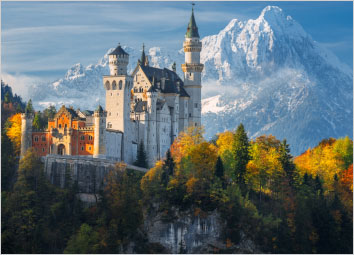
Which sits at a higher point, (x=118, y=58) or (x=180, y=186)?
(x=118, y=58)

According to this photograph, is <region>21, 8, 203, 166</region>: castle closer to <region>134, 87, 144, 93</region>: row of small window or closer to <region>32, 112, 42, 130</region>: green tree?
<region>134, 87, 144, 93</region>: row of small window

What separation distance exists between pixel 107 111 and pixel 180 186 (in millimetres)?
18470

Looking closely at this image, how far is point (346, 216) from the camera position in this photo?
124938 mm

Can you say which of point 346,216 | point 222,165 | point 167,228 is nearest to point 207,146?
point 222,165

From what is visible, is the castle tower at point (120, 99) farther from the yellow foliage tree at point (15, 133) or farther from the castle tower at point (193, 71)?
the castle tower at point (193, 71)

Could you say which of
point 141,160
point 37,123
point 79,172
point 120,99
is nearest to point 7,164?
point 79,172

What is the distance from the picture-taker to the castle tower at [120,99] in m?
130

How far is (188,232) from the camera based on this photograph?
119 metres

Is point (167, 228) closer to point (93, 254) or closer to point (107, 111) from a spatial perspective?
point (93, 254)

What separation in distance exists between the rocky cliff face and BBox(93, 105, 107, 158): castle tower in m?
11.0

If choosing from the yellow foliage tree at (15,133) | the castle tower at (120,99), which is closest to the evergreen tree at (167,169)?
the castle tower at (120,99)

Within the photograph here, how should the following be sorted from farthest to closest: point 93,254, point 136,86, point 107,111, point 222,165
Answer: point 136,86, point 107,111, point 222,165, point 93,254

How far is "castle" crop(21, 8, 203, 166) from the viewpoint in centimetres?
12456

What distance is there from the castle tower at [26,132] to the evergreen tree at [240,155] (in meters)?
27.2
